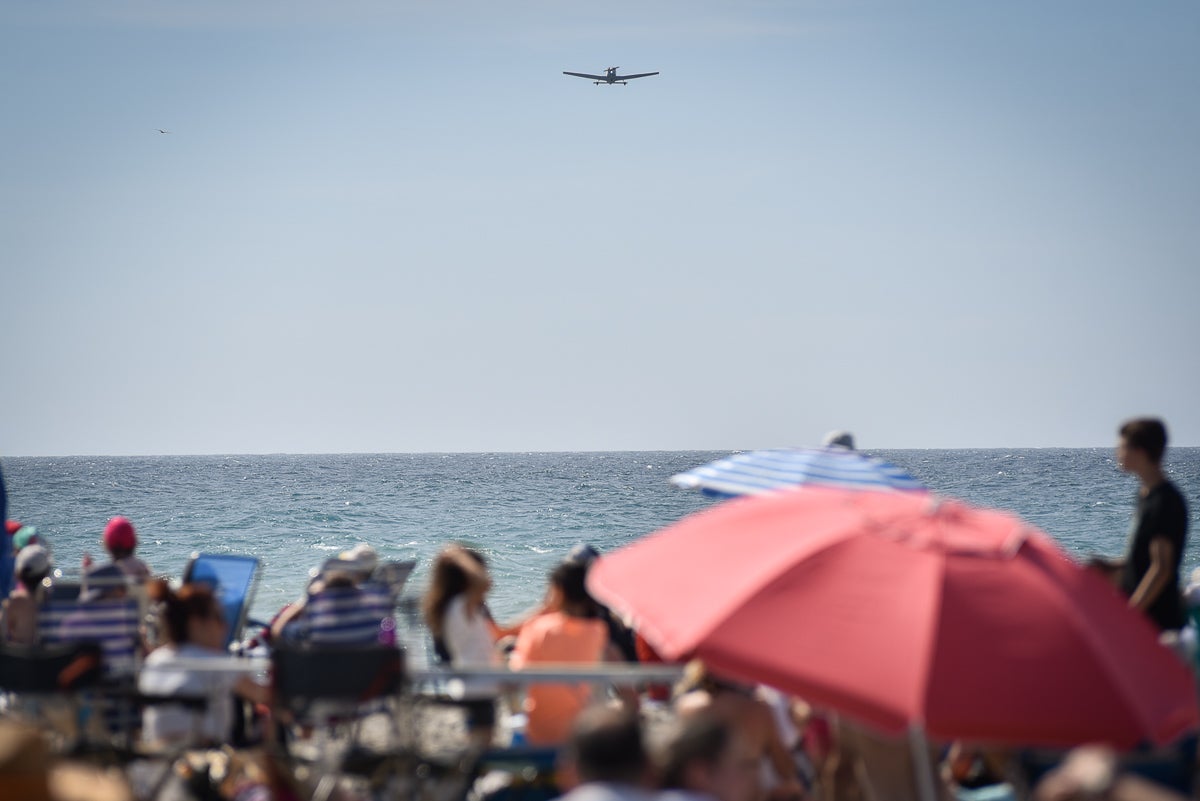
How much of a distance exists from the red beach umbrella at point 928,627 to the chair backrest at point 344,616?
2367 millimetres

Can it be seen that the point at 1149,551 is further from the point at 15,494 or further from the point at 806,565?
the point at 15,494

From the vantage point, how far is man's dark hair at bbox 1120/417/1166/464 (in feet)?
16.9

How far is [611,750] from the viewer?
9.59 feet

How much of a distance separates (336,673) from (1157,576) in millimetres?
3042

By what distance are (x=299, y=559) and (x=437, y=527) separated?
960 cm

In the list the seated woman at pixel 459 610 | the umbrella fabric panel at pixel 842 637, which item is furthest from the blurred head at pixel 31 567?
the umbrella fabric panel at pixel 842 637

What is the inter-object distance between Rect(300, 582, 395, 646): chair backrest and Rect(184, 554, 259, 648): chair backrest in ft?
4.39

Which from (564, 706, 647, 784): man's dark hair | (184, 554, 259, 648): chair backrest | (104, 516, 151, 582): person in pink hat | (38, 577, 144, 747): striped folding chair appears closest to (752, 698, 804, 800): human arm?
(564, 706, 647, 784): man's dark hair

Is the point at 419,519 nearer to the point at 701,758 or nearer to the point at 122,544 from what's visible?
the point at 122,544

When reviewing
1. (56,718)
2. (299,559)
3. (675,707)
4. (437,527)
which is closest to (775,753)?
(675,707)

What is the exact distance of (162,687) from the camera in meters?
4.53

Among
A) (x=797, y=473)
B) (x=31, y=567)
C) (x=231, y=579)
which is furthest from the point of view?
(x=231, y=579)

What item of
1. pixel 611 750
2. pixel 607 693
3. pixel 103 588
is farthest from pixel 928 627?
pixel 103 588

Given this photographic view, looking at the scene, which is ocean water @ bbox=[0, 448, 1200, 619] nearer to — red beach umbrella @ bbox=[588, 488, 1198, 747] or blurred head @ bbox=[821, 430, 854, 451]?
blurred head @ bbox=[821, 430, 854, 451]
